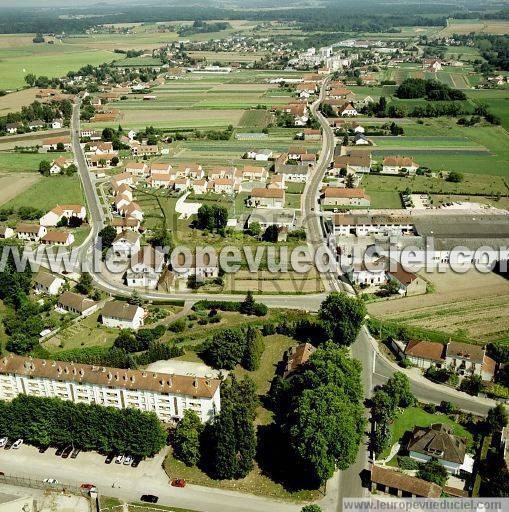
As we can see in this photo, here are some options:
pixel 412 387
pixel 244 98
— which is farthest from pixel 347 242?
pixel 244 98

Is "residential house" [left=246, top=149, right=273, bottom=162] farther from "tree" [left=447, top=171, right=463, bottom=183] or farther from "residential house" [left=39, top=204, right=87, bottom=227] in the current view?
"residential house" [left=39, top=204, right=87, bottom=227]

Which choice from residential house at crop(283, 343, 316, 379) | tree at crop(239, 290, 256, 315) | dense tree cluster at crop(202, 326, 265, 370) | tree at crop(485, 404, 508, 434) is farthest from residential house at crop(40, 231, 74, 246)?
tree at crop(485, 404, 508, 434)

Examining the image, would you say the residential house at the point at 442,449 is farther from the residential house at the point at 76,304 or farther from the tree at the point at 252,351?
the residential house at the point at 76,304

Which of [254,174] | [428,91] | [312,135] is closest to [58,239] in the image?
[254,174]

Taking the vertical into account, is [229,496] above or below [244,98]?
below

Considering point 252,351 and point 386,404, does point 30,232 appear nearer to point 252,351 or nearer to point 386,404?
point 252,351

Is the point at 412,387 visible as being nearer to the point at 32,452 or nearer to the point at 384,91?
the point at 32,452
